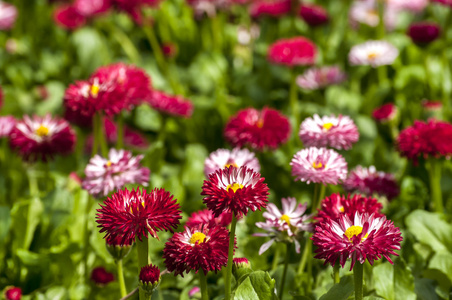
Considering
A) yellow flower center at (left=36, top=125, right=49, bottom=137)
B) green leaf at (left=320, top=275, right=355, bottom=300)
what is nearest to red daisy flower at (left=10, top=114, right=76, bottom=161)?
yellow flower center at (left=36, top=125, right=49, bottom=137)

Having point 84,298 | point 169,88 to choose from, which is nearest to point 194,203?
point 84,298

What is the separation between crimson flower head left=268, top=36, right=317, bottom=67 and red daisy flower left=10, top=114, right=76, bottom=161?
102 cm

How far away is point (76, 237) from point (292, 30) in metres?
1.85

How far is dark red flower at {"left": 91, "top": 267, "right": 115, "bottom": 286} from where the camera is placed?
1.82 metres

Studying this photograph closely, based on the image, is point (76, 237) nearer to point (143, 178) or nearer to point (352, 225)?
point (143, 178)

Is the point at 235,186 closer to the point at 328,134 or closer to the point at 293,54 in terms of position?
the point at 328,134

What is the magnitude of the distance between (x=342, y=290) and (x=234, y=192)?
15.1 inches

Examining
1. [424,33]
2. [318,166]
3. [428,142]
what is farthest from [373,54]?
[318,166]

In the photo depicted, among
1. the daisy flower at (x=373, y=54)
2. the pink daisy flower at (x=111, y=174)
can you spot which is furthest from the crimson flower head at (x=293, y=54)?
the pink daisy flower at (x=111, y=174)

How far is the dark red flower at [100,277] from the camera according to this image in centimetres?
182

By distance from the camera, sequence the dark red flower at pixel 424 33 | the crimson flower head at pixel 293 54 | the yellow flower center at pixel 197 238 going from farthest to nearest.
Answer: the dark red flower at pixel 424 33 → the crimson flower head at pixel 293 54 → the yellow flower center at pixel 197 238

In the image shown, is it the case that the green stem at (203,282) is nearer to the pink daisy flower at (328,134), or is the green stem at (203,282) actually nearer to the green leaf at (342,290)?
the green leaf at (342,290)

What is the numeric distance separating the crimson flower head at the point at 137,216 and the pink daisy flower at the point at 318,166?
14.3 inches

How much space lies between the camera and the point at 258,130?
1980 mm
